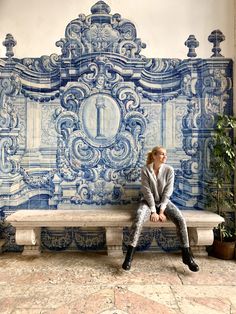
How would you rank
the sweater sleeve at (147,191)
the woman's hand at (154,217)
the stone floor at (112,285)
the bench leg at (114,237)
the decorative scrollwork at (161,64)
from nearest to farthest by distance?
the stone floor at (112,285), the woman's hand at (154,217), the sweater sleeve at (147,191), the bench leg at (114,237), the decorative scrollwork at (161,64)

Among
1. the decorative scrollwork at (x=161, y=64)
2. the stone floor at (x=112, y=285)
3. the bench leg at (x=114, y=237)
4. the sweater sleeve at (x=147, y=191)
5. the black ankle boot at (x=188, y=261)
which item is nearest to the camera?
the stone floor at (x=112, y=285)

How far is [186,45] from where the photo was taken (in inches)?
157

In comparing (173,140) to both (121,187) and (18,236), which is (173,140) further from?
(18,236)

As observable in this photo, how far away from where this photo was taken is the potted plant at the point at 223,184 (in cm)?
371

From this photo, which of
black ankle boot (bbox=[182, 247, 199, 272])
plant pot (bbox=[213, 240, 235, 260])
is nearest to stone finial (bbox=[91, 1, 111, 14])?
black ankle boot (bbox=[182, 247, 199, 272])

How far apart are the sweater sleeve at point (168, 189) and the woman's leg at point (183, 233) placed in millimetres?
81

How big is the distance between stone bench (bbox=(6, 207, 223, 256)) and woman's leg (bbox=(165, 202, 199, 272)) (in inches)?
4.3

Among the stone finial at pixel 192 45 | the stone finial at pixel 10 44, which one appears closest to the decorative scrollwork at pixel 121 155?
the stone finial at pixel 192 45

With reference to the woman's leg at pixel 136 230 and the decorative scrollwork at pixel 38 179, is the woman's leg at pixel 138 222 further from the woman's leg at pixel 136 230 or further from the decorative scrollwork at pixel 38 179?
the decorative scrollwork at pixel 38 179

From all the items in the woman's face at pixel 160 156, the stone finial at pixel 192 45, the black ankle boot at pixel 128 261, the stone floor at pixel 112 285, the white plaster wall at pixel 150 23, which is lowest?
the stone floor at pixel 112 285

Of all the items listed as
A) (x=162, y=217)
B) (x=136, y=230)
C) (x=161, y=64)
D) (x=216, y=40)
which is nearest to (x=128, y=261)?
(x=136, y=230)

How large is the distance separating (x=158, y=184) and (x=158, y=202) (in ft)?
0.79

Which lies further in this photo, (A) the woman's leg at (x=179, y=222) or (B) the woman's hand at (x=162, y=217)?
(B) the woman's hand at (x=162, y=217)

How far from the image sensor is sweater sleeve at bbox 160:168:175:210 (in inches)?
141
